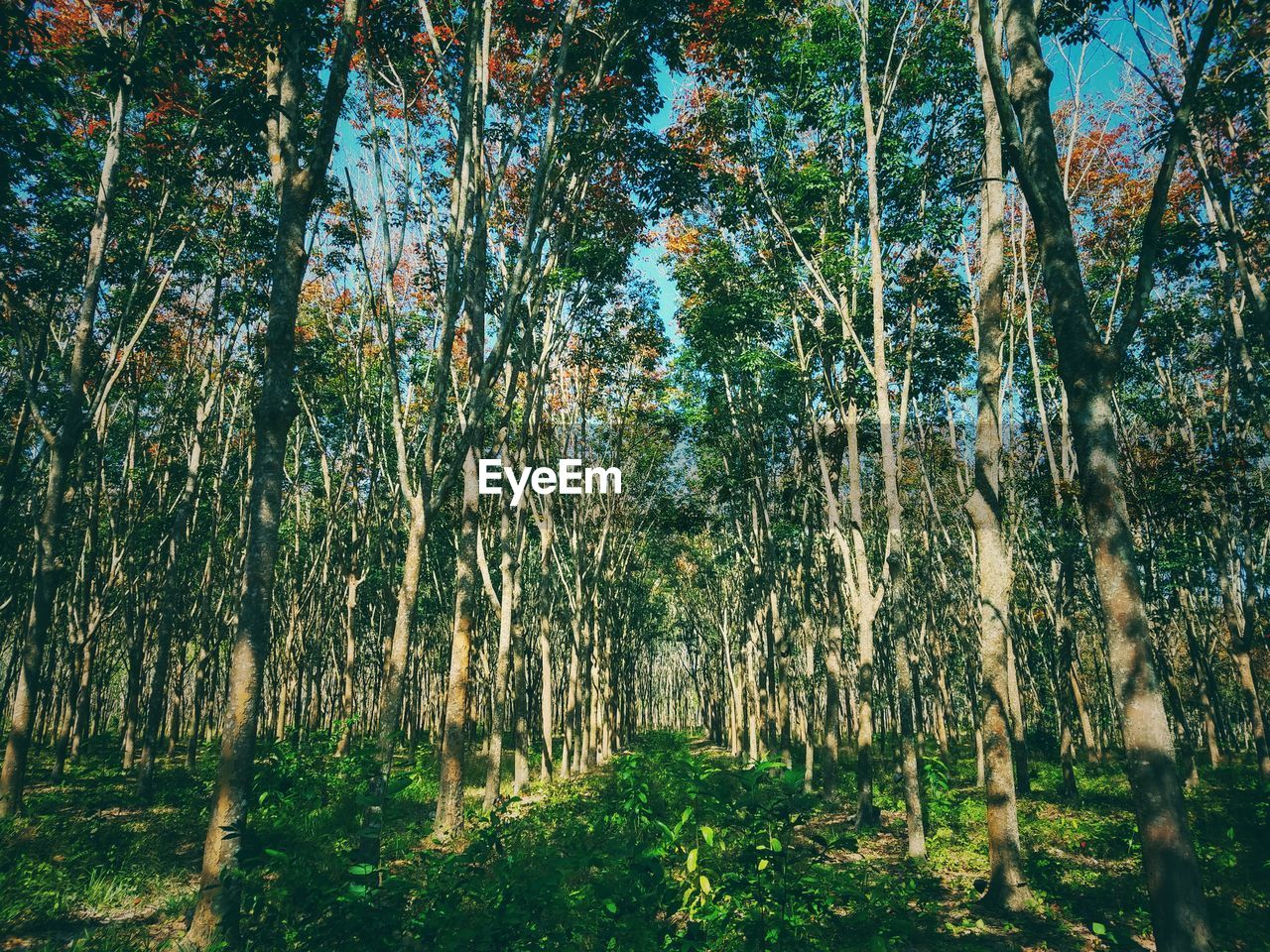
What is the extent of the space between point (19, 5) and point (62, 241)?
23.3 ft

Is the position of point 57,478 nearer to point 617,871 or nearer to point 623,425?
point 617,871

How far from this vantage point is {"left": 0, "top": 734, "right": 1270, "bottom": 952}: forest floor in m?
3.93

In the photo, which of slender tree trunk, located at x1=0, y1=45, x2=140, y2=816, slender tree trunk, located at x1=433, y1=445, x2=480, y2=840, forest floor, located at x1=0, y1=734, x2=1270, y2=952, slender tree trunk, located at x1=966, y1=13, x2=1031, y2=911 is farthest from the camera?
slender tree trunk, located at x1=0, y1=45, x2=140, y2=816

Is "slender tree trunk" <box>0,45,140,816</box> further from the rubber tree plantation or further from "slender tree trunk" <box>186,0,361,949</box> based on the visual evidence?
"slender tree trunk" <box>186,0,361,949</box>

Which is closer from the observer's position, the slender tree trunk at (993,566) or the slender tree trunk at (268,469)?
the slender tree trunk at (268,469)

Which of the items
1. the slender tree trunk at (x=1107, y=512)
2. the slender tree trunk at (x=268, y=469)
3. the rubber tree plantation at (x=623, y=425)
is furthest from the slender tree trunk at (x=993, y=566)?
the slender tree trunk at (x=268, y=469)

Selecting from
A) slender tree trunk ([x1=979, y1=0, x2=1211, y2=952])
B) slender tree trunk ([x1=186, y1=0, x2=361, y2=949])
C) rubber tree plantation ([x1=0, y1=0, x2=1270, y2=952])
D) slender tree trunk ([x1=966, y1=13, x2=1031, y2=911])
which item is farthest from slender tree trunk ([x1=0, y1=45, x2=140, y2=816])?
slender tree trunk ([x1=966, y1=13, x2=1031, y2=911])

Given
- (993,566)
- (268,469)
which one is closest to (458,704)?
(268,469)

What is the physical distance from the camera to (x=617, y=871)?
19.3 feet

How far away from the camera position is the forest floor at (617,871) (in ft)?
12.9

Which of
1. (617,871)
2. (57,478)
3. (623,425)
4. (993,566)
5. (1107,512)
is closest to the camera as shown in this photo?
(1107,512)

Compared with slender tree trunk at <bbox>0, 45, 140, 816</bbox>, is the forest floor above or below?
below

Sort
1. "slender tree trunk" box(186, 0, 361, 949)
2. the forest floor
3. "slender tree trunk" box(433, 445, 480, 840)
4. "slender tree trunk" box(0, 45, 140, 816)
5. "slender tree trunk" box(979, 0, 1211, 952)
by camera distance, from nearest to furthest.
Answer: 1. "slender tree trunk" box(979, 0, 1211, 952)
2. the forest floor
3. "slender tree trunk" box(186, 0, 361, 949)
4. "slender tree trunk" box(433, 445, 480, 840)
5. "slender tree trunk" box(0, 45, 140, 816)

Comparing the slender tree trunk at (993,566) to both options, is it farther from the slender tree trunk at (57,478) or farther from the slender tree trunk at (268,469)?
the slender tree trunk at (57,478)
